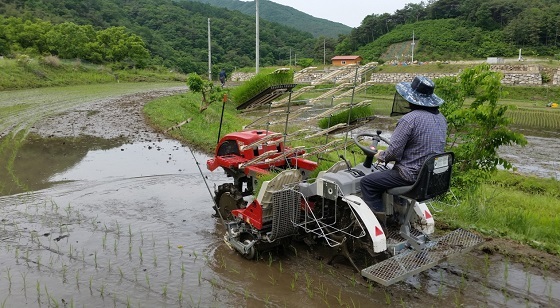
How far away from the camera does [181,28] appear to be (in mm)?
88250

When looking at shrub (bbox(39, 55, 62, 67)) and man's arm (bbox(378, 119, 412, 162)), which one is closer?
man's arm (bbox(378, 119, 412, 162))

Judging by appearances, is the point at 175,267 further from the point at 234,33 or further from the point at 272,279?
the point at 234,33

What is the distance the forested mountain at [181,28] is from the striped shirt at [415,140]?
60.6 m

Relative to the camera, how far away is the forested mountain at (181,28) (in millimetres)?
68188

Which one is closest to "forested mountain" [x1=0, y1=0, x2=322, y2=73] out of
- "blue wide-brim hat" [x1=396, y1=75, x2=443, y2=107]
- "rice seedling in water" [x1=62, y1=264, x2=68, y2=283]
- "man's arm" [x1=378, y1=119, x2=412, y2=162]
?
"rice seedling in water" [x1=62, y1=264, x2=68, y2=283]

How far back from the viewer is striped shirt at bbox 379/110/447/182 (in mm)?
4281

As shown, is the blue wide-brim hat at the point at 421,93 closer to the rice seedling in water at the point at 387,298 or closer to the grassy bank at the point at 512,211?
the rice seedling in water at the point at 387,298

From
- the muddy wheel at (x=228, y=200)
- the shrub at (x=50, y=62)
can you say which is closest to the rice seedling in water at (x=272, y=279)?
the muddy wheel at (x=228, y=200)

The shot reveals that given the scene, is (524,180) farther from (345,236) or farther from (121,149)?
(121,149)

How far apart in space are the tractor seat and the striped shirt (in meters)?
0.14

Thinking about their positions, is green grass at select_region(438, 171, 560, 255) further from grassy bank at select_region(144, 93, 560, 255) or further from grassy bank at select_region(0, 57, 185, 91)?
grassy bank at select_region(0, 57, 185, 91)

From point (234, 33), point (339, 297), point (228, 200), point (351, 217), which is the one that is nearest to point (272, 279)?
point (339, 297)

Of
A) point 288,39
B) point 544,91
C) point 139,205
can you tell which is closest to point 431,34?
point 288,39

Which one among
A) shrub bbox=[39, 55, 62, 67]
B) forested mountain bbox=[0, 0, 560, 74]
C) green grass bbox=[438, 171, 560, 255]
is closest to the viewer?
green grass bbox=[438, 171, 560, 255]
